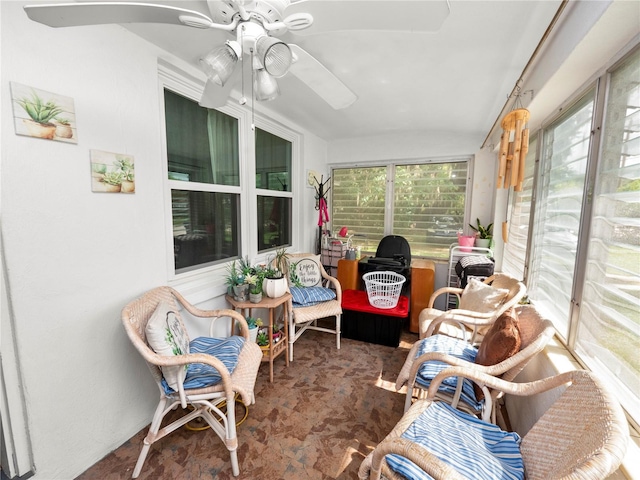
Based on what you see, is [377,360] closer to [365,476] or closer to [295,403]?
[295,403]

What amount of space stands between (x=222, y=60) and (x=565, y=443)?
176 cm

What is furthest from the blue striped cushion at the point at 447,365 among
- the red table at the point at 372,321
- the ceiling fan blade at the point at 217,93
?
the ceiling fan blade at the point at 217,93

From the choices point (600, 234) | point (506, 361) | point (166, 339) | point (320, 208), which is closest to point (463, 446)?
point (506, 361)

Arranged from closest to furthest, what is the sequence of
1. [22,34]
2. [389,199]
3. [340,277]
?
[22,34] → [340,277] → [389,199]

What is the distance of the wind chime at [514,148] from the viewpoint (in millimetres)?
1634

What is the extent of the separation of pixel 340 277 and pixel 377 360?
1.10 metres

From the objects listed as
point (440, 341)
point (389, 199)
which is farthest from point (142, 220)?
point (389, 199)

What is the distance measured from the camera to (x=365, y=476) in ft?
3.26

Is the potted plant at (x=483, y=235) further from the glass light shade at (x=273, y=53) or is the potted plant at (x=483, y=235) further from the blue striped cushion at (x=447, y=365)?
Result: the glass light shade at (x=273, y=53)

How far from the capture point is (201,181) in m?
2.14

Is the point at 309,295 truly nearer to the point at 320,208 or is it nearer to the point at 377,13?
the point at 320,208

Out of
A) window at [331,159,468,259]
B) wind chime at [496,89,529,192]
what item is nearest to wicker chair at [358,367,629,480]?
wind chime at [496,89,529,192]

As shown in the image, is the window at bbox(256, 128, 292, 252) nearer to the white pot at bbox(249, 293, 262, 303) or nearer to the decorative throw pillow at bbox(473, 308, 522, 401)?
the white pot at bbox(249, 293, 262, 303)

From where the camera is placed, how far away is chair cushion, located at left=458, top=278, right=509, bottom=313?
1.94 meters
